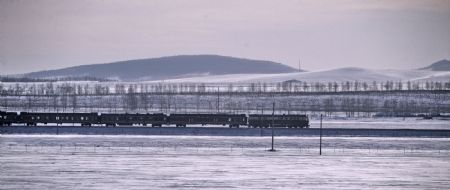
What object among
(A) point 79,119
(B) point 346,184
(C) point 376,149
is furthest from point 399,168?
(A) point 79,119

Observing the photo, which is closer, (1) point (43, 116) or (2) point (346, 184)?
(2) point (346, 184)

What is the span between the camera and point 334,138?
286 ft

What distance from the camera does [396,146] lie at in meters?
78.2

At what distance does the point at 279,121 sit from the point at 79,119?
26.7 meters

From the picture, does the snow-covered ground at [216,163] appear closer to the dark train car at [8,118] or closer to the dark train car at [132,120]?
the dark train car at [132,120]

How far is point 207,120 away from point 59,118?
19923 mm

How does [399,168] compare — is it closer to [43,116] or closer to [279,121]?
[279,121]

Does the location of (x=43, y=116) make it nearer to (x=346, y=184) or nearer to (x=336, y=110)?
(x=346, y=184)

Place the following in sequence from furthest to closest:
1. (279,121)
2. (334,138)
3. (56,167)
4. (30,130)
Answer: (279,121)
(30,130)
(334,138)
(56,167)

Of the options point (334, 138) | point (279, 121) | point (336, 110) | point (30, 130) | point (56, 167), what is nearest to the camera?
point (56, 167)

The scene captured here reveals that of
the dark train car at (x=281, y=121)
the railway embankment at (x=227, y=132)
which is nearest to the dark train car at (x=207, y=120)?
the dark train car at (x=281, y=121)

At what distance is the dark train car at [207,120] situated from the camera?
107 meters

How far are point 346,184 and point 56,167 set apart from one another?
66.3ft

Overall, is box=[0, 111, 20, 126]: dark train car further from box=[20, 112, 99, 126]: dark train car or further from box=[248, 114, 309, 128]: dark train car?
box=[248, 114, 309, 128]: dark train car
